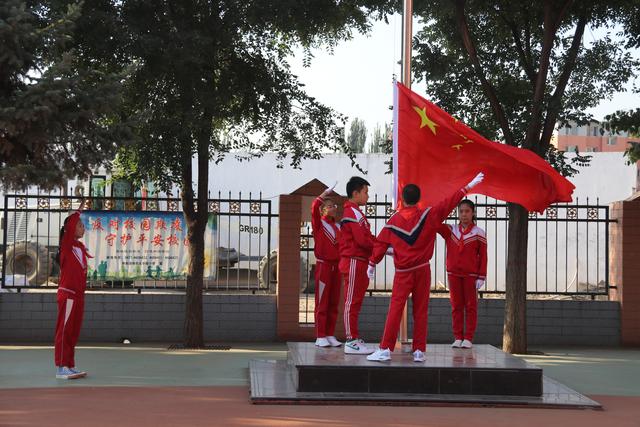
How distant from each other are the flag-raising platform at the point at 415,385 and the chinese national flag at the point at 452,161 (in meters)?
2.24

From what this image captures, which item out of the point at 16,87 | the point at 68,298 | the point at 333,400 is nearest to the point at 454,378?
the point at 333,400

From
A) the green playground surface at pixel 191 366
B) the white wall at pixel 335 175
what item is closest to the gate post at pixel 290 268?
the green playground surface at pixel 191 366

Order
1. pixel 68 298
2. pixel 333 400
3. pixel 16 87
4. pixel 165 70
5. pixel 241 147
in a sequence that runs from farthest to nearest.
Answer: pixel 241 147 < pixel 165 70 < pixel 68 298 < pixel 333 400 < pixel 16 87

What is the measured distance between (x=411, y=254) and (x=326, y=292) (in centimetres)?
163

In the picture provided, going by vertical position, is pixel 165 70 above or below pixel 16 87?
above

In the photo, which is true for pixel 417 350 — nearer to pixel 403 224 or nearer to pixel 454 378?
pixel 454 378

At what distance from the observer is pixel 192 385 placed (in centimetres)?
989

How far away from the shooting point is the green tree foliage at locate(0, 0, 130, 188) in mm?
6613

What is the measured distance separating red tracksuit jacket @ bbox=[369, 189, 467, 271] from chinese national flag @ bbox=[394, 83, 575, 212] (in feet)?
3.64

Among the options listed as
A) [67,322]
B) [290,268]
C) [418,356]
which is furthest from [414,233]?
[290,268]

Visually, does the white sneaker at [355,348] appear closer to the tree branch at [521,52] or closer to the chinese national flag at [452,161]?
the chinese national flag at [452,161]

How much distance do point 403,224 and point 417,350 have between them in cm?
129

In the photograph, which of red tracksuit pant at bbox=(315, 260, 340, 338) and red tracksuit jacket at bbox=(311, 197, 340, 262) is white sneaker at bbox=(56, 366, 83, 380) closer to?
red tracksuit pant at bbox=(315, 260, 340, 338)

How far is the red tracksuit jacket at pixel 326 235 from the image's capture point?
10.5 m
